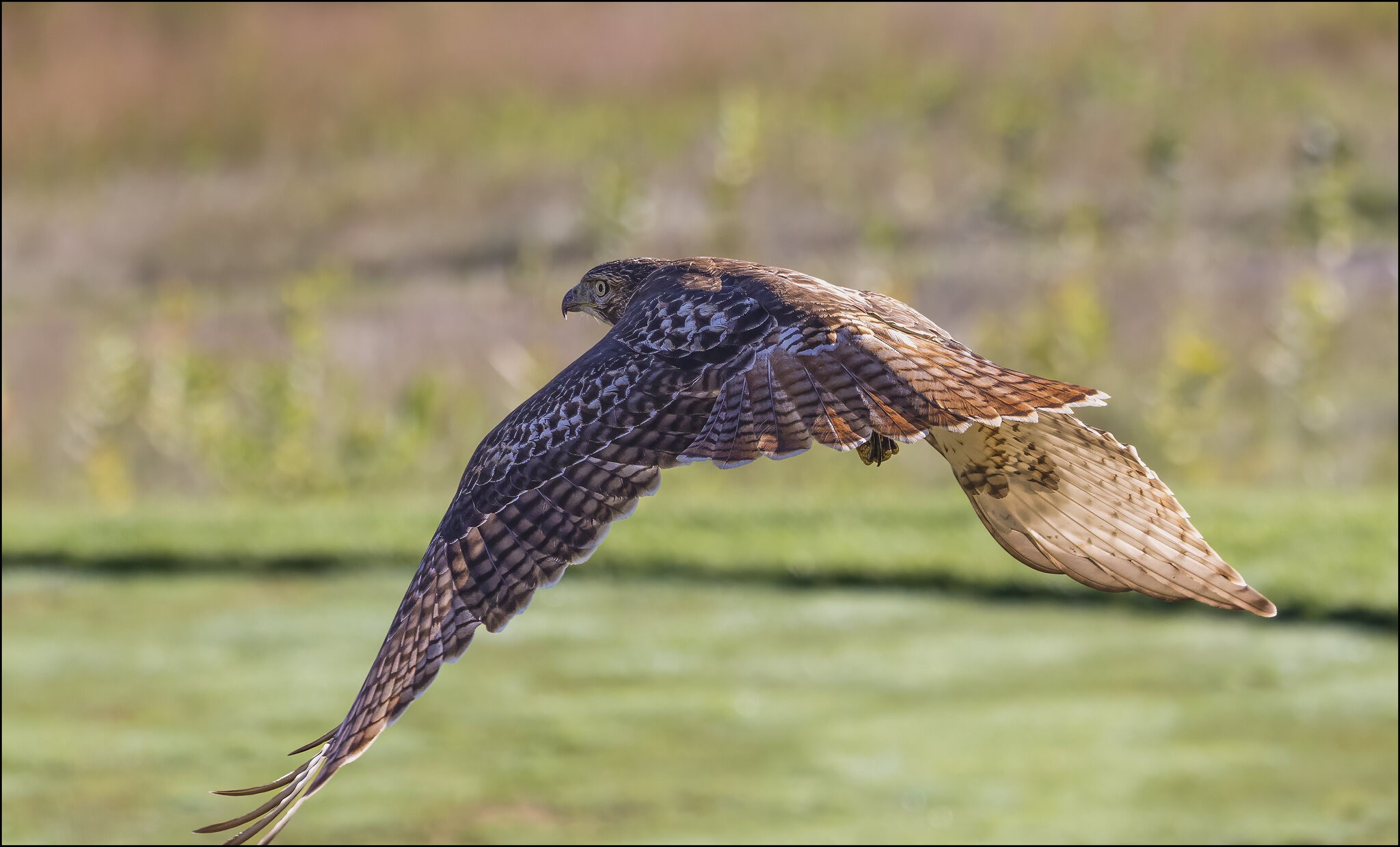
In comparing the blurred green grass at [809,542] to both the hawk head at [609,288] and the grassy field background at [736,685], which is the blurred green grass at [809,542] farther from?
the hawk head at [609,288]

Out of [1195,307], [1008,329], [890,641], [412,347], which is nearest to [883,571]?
[890,641]

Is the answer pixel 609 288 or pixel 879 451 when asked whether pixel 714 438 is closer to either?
pixel 879 451

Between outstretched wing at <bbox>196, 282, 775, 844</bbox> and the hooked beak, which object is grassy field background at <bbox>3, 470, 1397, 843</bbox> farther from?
outstretched wing at <bbox>196, 282, 775, 844</bbox>

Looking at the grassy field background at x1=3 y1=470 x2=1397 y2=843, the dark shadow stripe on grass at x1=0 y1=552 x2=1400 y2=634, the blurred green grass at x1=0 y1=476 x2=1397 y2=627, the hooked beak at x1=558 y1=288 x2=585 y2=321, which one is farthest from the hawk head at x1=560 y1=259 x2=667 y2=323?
the blurred green grass at x1=0 y1=476 x2=1397 y2=627

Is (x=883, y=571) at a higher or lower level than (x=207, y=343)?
lower

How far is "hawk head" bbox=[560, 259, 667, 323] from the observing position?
2928 mm

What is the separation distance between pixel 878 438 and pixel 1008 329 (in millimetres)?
7130

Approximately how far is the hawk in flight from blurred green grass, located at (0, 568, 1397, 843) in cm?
202

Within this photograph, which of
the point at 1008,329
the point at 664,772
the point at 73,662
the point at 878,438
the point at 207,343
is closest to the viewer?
the point at 878,438

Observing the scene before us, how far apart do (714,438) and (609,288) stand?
948 millimetres

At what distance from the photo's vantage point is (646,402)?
228 centimetres

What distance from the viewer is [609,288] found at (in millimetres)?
3059

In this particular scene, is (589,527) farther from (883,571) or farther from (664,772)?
(883,571)

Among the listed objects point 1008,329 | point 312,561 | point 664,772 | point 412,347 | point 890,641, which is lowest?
point 664,772
